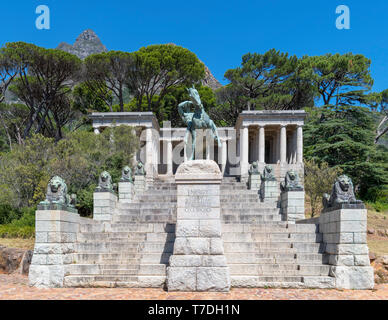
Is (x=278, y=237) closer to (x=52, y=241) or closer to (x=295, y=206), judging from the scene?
(x=295, y=206)

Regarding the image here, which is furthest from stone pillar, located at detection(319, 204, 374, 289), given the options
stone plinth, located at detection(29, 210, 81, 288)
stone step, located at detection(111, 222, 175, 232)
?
stone plinth, located at detection(29, 210, 81, 288)

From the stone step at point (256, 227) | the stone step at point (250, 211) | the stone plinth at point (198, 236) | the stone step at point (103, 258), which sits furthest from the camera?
the stone step at point (250, 211)

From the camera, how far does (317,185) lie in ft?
66.3

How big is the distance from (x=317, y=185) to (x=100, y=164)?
12751 mm

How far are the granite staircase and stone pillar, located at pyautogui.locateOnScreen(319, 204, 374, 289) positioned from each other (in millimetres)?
369

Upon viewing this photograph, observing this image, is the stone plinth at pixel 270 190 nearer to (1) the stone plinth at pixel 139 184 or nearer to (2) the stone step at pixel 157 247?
(1) the stone plinth at pixel 139 184

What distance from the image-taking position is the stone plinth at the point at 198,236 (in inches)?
318

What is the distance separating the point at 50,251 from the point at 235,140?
92.5 ft

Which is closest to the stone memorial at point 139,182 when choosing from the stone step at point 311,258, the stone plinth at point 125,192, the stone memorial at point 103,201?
the stone plinth at point 125,192

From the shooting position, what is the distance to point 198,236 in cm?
845

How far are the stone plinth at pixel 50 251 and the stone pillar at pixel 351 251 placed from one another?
708 cm

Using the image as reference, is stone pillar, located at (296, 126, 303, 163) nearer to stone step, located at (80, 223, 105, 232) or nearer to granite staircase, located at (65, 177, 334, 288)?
granite staircase, located at (65, 177, 334, 288)
